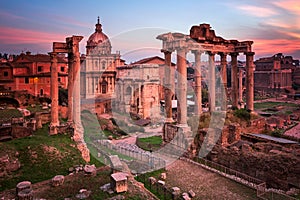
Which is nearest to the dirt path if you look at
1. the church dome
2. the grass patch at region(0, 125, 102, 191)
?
the grass patch at region(0, 125, 102, 191)

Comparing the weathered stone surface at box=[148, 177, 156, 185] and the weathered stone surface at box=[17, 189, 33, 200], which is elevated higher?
the weathered stone surface at box=[17, 189, 33, 200]

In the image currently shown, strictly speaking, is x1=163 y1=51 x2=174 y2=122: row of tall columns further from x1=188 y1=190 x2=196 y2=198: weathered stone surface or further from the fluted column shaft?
x1=188 y1=190 x2=196 y2=198: weathered stone surface

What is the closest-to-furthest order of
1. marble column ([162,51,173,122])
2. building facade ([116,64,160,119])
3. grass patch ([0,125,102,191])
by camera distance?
grass patch ([0,125,102,191])
marble column ([162,51,173,122])
building facade ([116,64,160,119])

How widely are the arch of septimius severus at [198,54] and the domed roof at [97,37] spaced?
34.0 meters

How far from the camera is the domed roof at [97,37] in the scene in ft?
174

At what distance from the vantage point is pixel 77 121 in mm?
19719

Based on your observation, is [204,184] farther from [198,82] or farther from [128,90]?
[128,90]

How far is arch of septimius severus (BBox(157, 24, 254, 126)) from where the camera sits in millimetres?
18906

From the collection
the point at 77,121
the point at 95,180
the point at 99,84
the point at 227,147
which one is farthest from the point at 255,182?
the point at 99,84

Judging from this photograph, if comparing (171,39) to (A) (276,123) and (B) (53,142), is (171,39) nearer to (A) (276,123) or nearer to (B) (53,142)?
(B) (53,142)

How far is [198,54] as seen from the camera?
66.9 ft

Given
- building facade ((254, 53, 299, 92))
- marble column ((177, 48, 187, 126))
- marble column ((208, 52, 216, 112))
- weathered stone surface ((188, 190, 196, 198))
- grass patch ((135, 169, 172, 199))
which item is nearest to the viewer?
weathered stone surface ((188, 190, 196, 198))

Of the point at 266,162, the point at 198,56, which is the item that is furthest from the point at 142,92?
the point at 266,162

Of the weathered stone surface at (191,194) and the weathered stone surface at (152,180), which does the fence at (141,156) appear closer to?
the weathered stone surface at (152,180)
